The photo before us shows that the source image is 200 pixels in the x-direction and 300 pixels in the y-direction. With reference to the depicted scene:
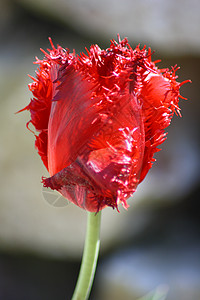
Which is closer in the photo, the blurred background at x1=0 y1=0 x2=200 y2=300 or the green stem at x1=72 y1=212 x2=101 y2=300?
the green stem at x1=72 y1=212 x2=101 y2=300

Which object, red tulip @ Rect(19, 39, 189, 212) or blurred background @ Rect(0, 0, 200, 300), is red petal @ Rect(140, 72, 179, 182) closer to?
red tulip @ Rect(19, 39, 189, 212)

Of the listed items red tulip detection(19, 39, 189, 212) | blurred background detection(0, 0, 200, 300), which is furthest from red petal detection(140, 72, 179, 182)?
blurred background detection(0, 0, 200, 300)

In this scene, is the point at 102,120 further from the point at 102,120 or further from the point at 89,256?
the point at 89,256

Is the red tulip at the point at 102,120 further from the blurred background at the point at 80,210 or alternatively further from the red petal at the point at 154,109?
the blurred background at the point at 80,210

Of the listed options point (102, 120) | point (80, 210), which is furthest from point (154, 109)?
point (80, 210)

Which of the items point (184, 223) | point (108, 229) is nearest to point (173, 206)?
point (184, 223)

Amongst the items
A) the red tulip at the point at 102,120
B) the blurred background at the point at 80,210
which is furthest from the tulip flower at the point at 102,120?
the blurred background at the point at 80,210

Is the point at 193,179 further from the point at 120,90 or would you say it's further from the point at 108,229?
the point at 120,90
